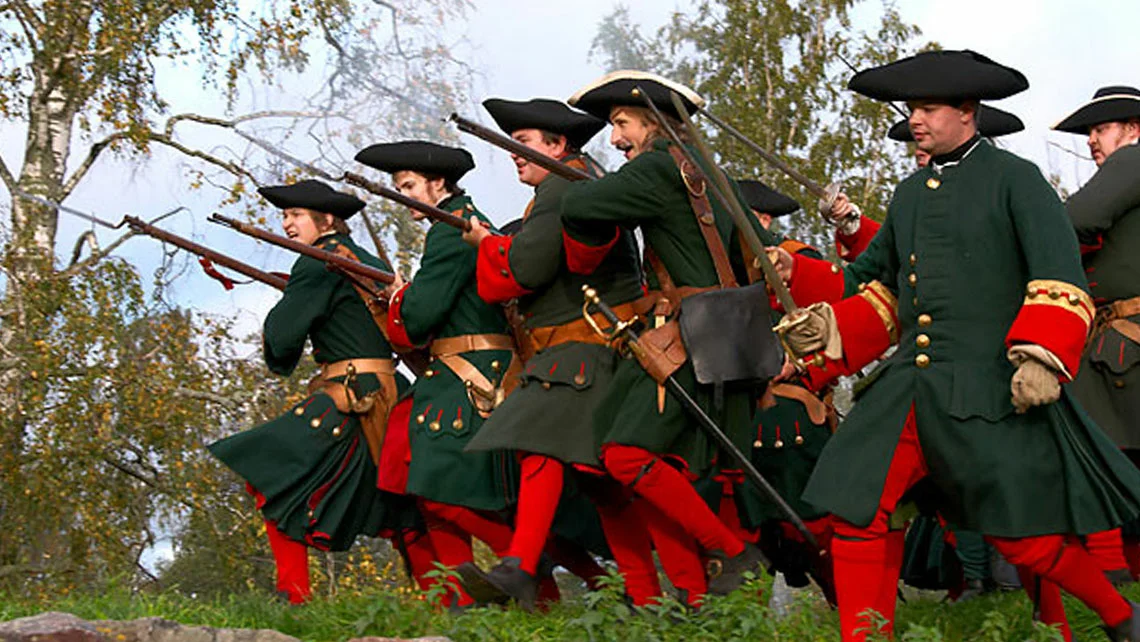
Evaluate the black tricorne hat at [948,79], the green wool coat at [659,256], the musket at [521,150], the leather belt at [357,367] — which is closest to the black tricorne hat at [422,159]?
the musket at [521,150]

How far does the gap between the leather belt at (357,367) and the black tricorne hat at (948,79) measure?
136 inches

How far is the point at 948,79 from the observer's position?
5.35 m

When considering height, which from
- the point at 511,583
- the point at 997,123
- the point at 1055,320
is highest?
the point at 997,123

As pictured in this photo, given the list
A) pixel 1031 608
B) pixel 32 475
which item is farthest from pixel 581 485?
pixel 32 475

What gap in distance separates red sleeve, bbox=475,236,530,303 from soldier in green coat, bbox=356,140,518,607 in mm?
519

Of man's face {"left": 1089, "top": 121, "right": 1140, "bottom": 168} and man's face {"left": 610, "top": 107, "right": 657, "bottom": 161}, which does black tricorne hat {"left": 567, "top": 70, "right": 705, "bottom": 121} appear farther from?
man's face {"left": 1089, "top": 121, "right": 1140, "bottom": 168}

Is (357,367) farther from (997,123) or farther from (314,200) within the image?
(997,123)

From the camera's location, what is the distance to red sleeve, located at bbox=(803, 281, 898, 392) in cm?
561

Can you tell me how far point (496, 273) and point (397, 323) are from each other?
0.91 meters

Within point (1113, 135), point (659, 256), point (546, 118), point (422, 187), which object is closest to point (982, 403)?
point (659, 256)

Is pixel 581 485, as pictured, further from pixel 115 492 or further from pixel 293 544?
pixel 115 492

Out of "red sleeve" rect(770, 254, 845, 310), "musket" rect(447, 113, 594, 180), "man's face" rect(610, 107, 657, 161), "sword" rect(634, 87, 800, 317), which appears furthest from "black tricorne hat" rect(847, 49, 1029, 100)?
"musket" rect(447, 113, 594, 180)

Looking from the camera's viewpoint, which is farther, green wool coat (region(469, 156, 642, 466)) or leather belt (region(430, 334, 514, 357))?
leather belt (region(430, 334, 514, 357))

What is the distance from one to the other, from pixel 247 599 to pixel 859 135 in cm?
1621
